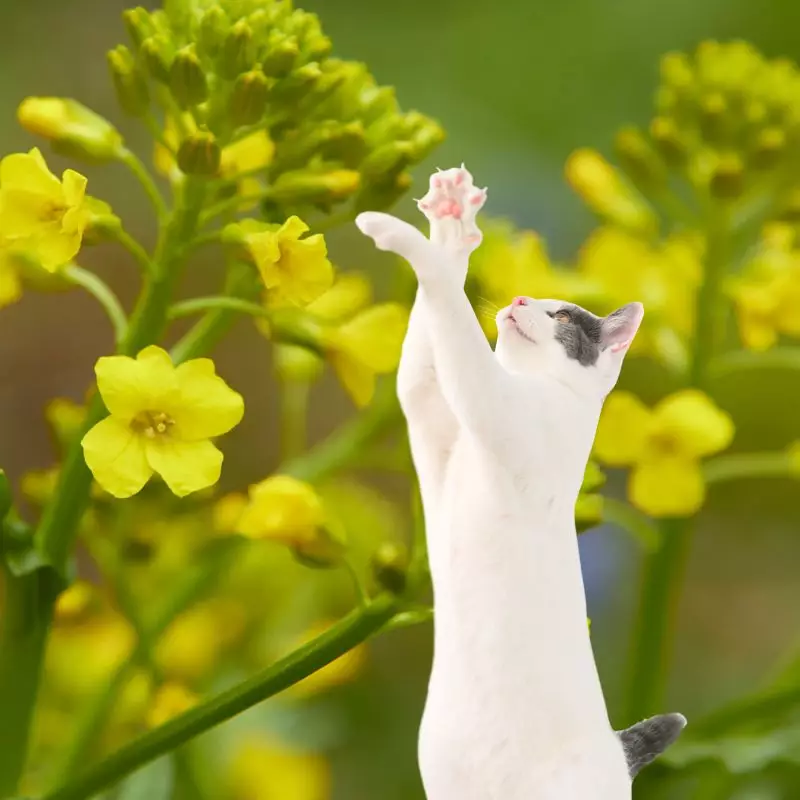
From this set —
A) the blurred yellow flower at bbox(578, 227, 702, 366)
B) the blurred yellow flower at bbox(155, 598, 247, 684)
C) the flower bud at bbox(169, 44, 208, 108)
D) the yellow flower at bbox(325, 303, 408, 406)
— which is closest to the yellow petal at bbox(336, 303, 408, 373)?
the yellow flower at bbox(325, 303, 408, 406)

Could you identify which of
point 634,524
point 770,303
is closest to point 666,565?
point 634,524

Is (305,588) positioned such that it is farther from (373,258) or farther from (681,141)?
(373,258)

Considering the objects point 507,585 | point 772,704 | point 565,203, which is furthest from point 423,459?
point 565,203

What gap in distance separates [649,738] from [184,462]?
18cm

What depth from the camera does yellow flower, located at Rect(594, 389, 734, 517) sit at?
0.53 m

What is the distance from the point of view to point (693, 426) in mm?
523

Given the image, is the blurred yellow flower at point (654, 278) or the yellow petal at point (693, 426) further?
the blurred yellow flower at point (654, 278)

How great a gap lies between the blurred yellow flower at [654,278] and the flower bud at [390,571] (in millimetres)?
291

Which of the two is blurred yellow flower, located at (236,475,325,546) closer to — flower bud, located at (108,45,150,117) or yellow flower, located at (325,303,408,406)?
yellow flower, located at (325,303,408,406)

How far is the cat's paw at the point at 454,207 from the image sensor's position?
0.34 m

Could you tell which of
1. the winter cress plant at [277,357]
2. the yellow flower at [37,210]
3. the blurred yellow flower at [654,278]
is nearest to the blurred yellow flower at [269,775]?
the winter cress plant at [277,357]

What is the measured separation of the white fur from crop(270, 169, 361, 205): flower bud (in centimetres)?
9

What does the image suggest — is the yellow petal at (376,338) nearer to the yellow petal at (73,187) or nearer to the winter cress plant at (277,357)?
the winter cress plant at (277,357)

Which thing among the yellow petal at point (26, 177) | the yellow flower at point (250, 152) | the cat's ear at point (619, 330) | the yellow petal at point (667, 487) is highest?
the yellow flower at point (250, 152)
